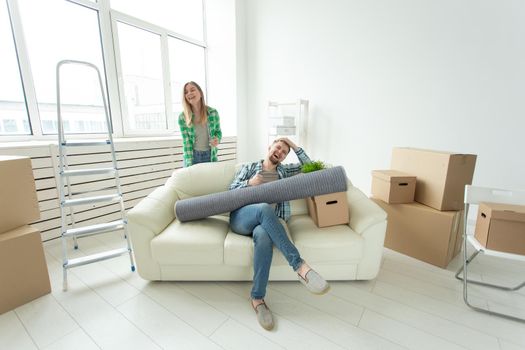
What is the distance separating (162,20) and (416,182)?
149 inches

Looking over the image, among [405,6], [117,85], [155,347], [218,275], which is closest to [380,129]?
[405,6]

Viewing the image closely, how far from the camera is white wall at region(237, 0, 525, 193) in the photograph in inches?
88.3

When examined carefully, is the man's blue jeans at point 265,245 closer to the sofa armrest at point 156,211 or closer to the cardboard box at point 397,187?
the sofa armrest at point 156,211

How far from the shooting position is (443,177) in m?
1.89

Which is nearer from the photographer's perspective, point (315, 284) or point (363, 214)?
point (315, 284)

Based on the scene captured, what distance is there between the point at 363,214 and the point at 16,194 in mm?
2272

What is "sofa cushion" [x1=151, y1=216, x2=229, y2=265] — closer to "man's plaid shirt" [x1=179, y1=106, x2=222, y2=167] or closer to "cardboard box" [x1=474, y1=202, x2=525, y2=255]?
"man's plaid shirt" [x1=179, y1=106, x2=222, y2=167]

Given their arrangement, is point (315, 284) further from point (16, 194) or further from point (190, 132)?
point (16, 194)

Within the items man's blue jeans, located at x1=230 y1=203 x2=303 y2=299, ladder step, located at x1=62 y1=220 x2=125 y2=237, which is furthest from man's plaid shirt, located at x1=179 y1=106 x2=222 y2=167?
man's blue jeans, located at x1=230 y1=203 x2=303 y2=299

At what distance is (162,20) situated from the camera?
3.49 m

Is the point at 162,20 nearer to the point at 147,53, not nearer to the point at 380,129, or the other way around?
the point at 147,53

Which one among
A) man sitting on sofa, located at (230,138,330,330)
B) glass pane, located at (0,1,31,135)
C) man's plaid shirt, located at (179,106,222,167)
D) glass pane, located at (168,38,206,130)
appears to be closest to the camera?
man sitting on sofa, located at (230,138,330,330)

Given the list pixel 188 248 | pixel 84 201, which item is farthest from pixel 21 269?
pixel 188 248

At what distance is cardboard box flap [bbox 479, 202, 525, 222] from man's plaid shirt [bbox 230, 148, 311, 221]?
1.17 metres
